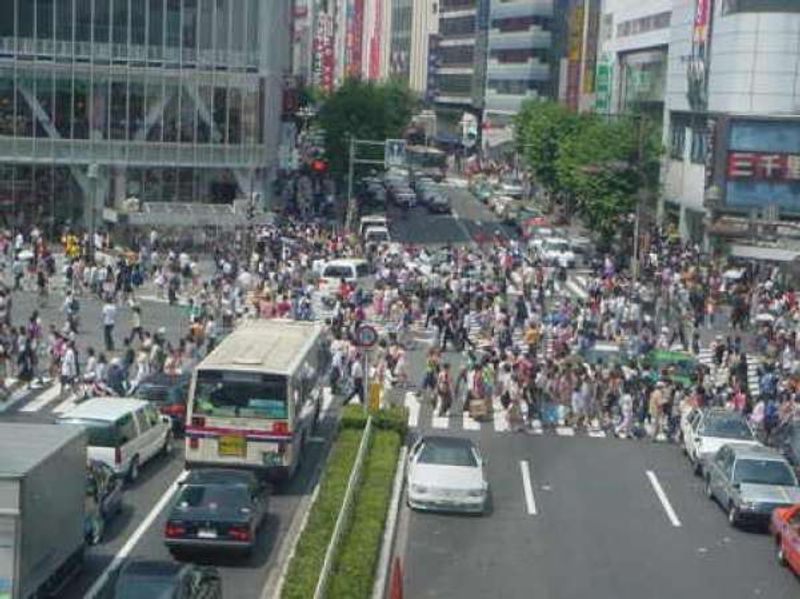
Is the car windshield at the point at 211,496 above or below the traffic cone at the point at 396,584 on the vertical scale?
above

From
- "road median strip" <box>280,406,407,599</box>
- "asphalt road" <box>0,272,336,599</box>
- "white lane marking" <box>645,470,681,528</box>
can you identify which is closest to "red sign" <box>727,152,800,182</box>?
"asphalt road" <box>0,272,336,599</box>

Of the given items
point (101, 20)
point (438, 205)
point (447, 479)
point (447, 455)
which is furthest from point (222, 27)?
point (447, 479)

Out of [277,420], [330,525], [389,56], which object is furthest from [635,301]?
[389,56]

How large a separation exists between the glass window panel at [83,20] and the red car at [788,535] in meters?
49.8

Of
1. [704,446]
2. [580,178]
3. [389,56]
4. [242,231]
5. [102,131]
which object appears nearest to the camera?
[704,446]

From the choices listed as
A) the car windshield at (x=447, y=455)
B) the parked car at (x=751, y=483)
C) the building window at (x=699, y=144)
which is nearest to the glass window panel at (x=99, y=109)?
the building window at (x=699, y=144)

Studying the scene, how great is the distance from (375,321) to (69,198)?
25606mm

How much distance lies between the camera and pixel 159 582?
18.5 m

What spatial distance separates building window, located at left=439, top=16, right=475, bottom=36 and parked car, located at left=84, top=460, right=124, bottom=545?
12985 cm

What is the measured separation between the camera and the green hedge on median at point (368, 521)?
810 inches

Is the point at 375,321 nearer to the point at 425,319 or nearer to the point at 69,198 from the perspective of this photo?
the point at 425,319

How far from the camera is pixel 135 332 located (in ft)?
137

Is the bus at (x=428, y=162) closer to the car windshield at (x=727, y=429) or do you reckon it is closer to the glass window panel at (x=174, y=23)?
the glass window panel at (x=174, y=23)

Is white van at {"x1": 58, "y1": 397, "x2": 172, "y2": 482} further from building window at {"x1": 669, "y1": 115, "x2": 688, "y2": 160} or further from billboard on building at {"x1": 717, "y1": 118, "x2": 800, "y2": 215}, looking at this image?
building window at {"x1": 669, "y1": 115, "x2": 688, "y2": 160}
